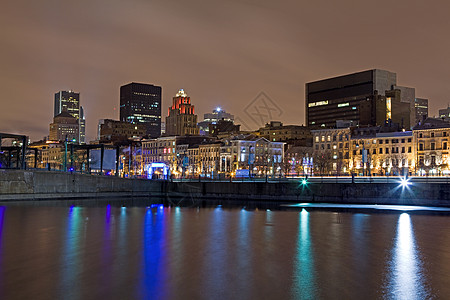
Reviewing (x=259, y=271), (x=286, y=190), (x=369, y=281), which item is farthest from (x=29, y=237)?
(x=286, y=190)

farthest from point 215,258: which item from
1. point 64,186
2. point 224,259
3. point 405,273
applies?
point 64,186

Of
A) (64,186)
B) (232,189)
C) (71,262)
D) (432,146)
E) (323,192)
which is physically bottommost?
(71,262)

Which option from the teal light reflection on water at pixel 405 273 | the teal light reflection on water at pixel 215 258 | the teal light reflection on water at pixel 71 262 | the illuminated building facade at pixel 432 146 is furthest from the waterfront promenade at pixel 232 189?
the illuminated building facade at pixel 432 146

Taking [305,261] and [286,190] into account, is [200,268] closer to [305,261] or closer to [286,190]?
[305,261]

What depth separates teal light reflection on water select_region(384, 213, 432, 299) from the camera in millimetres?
18484

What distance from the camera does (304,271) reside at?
22000 mm

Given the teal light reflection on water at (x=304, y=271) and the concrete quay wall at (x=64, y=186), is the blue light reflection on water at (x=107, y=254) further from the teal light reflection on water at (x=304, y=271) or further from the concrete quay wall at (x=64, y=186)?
the concrete quay wall at (x=64, y=186)

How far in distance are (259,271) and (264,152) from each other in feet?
550

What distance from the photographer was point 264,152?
189125mm

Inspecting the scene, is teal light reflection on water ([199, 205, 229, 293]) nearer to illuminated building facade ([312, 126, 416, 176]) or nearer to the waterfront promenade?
the waterfront promenade

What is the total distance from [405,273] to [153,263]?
37.1 ft

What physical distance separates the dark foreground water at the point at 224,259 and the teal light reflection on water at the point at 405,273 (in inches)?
1.6

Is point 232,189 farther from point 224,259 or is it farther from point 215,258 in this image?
point 224,259

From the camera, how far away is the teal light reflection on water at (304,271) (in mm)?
18297
